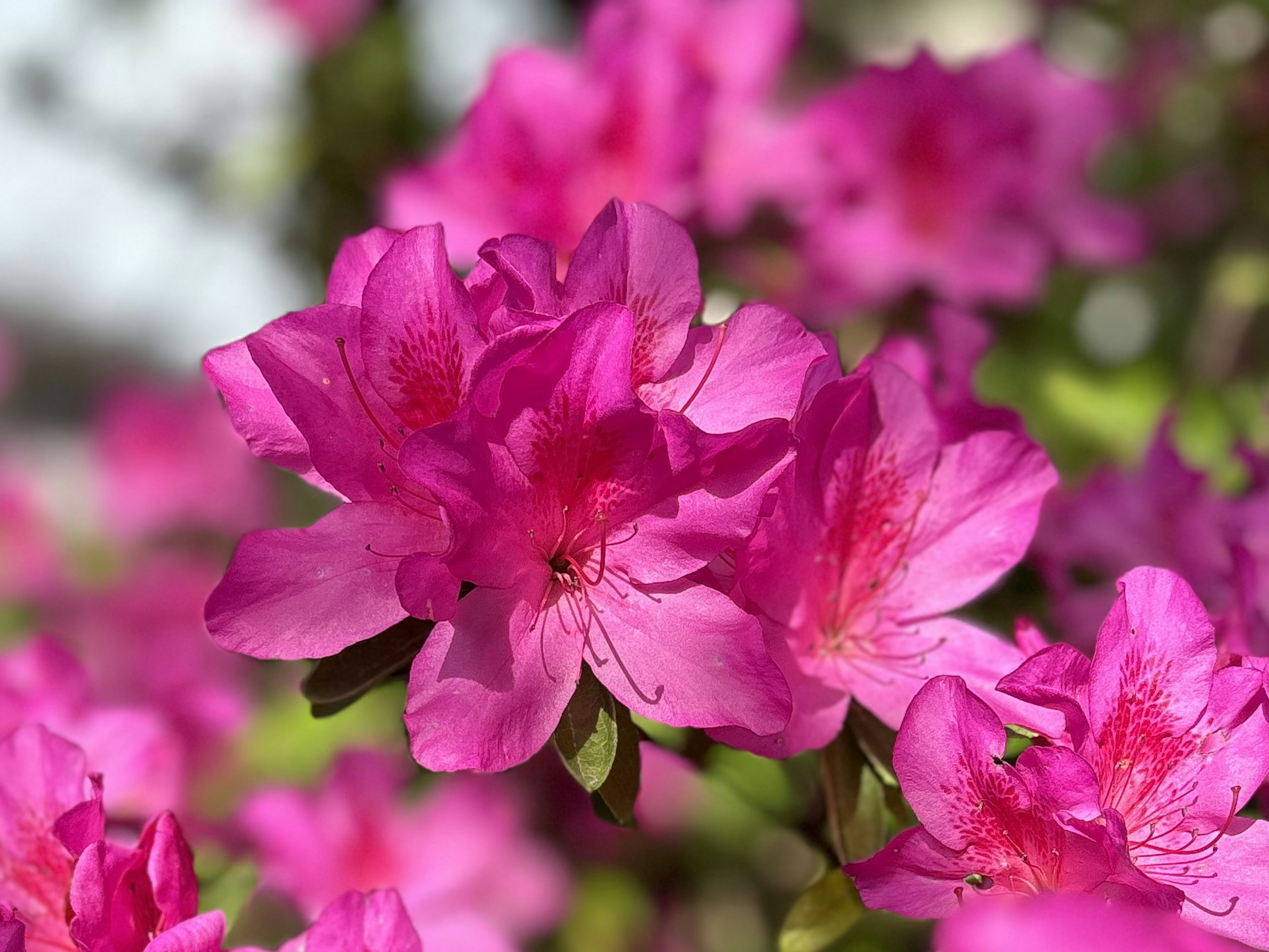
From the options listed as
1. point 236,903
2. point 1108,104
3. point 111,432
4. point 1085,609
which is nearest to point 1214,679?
point 1085,609

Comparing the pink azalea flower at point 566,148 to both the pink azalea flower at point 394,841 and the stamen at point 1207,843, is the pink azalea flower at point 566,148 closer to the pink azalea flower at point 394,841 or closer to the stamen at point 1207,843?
the pink azalea flower at point 394,841

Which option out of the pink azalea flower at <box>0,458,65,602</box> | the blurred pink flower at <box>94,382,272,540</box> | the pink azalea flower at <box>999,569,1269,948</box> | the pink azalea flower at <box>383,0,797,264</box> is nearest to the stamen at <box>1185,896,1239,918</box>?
the pink azalea flower at <box>999,569,1269,948</box>

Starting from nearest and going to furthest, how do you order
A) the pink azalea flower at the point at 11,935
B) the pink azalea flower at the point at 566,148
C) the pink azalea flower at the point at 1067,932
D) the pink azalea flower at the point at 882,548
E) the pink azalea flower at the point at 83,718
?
A: 1. the pink azalea flower at the point at 1067,932
2. the pink azalea flower at the point at 11,935
3. the pink azalea flower at the point at 882,548
4. the pink azalea flower at the point at 83,718
5. the pink azalea flower at the point at 566,148

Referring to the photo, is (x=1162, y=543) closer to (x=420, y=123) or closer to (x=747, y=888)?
(x=747, y=888)

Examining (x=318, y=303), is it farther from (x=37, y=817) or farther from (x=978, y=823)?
(x=978, y=823)

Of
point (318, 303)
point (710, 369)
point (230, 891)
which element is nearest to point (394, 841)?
point (230, 891)

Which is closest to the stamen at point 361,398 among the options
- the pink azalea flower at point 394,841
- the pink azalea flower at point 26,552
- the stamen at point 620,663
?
the stamen at point 620,663
